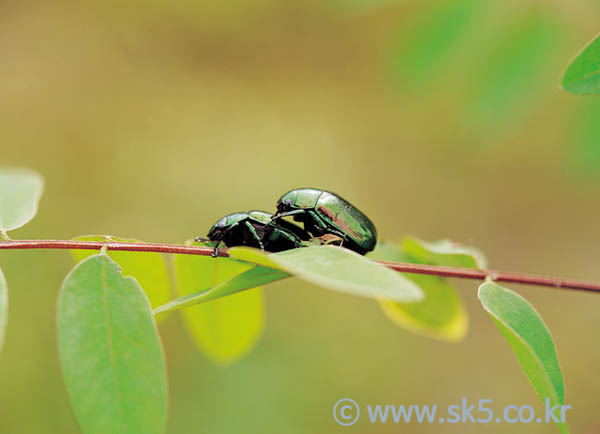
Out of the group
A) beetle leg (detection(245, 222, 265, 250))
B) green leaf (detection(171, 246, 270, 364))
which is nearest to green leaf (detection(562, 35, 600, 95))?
beetle leg (detection(245, 222, 265, 250))

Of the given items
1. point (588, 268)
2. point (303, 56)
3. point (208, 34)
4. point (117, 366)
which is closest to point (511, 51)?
point (117, 366)

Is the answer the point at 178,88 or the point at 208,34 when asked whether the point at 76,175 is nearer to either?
the point at 178,88

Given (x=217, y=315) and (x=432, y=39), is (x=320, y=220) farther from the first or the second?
(x=432, y=39)

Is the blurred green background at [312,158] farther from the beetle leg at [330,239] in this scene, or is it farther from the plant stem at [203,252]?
the beetle leg at [330,239]

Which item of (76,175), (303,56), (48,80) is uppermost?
(303,56)

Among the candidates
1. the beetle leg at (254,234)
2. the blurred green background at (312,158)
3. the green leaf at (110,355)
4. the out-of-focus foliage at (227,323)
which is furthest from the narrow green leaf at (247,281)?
the blurred green background at (312,158)

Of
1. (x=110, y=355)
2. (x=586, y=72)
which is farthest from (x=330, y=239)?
(x=586, y=72)
